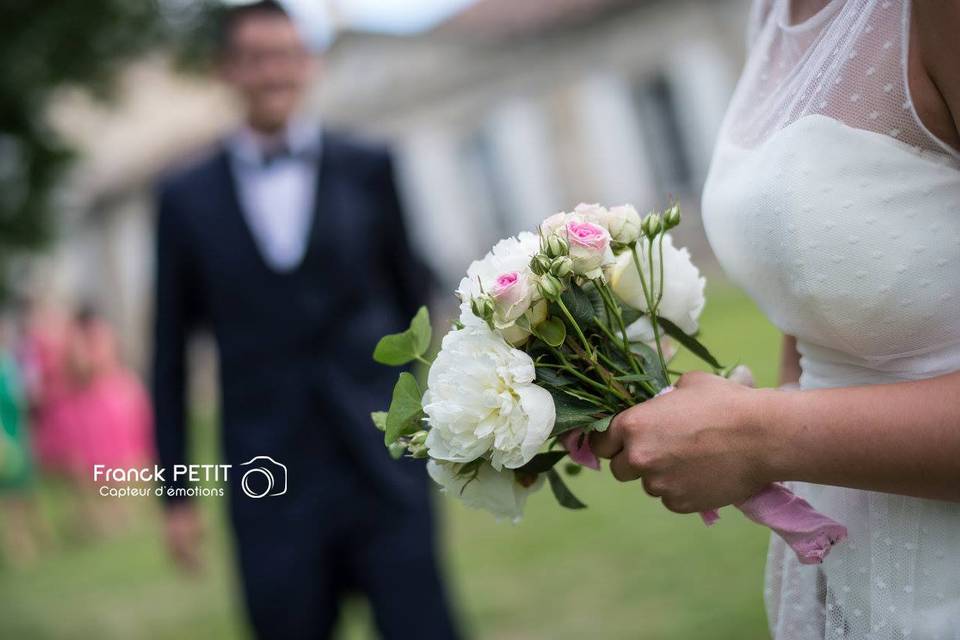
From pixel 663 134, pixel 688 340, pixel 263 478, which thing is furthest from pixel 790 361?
pixel 663 134

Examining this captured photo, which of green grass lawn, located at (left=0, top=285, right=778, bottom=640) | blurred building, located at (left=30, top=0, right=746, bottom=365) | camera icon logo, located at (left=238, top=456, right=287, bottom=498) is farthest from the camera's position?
blurred building, located at (left=30, top=0, right=746, bottom=365)

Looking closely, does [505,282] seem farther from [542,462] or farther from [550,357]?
[542,462]

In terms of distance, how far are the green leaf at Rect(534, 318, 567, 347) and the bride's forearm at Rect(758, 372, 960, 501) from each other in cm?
31

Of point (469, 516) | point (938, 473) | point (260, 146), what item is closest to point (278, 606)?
point (260, 146)

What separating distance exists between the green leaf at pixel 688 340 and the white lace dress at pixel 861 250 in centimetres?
14

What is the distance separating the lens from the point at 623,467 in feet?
5.48

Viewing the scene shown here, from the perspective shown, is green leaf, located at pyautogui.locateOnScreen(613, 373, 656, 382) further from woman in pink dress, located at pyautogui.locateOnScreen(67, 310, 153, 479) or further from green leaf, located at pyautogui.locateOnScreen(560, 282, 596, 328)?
woman in pink dress, located at pyautogui.locateOnScreen(67, 310, 153, 479)

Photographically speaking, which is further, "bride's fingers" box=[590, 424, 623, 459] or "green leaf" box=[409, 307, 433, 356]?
"green leaf" box=[409, 307, 433, 356]

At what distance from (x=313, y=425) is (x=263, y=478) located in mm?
232

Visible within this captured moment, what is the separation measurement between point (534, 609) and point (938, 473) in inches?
161

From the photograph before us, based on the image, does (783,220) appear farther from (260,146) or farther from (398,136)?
(398,136)

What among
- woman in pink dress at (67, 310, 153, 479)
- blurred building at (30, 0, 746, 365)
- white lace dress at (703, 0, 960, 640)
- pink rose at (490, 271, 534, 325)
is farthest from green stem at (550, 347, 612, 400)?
blurred building at (30, 0, 746, 365)

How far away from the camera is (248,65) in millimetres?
3539

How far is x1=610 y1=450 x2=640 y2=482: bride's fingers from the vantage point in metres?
1.64
